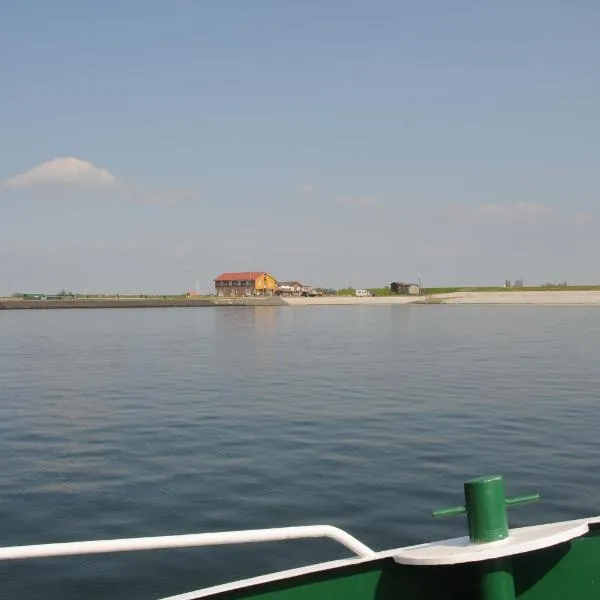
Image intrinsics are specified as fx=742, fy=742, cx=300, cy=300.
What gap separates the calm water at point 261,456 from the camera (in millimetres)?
11805

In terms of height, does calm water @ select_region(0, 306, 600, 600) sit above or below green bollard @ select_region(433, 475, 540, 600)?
below

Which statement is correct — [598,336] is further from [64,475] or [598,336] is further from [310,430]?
[64,475]

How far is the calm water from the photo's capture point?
465 inches

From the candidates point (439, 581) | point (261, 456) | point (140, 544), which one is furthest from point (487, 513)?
point (261, 456)

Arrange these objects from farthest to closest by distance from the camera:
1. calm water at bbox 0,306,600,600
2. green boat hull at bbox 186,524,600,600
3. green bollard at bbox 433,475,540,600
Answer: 1. calm water at bbox 0,306,600,600
2. green boat hull at bbox 186,524,600,600
3. green bollard at bbox 433,475,540,600

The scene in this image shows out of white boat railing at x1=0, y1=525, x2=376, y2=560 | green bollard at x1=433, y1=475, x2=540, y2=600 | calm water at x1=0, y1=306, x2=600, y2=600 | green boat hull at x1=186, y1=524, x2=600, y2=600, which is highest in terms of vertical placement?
green bollard at x1=433, y1=475, x2=540, y2=600

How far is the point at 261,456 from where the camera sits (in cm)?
1877

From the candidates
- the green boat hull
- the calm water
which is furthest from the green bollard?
the calm water

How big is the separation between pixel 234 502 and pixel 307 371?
25947mm

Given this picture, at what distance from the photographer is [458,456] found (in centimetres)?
1836

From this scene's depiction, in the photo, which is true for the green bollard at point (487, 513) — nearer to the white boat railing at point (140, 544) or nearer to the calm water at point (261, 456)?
the white boat railing at point (140, 544)

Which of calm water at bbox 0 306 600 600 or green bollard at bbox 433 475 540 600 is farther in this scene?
calm water at bbox 0 306 600 600

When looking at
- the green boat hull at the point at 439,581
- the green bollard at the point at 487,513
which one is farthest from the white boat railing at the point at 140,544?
the green bollard at the point at 487,513

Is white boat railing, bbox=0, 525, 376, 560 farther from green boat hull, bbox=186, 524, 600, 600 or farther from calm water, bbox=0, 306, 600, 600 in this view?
calm water, bbox=0, 306, 600, 600
